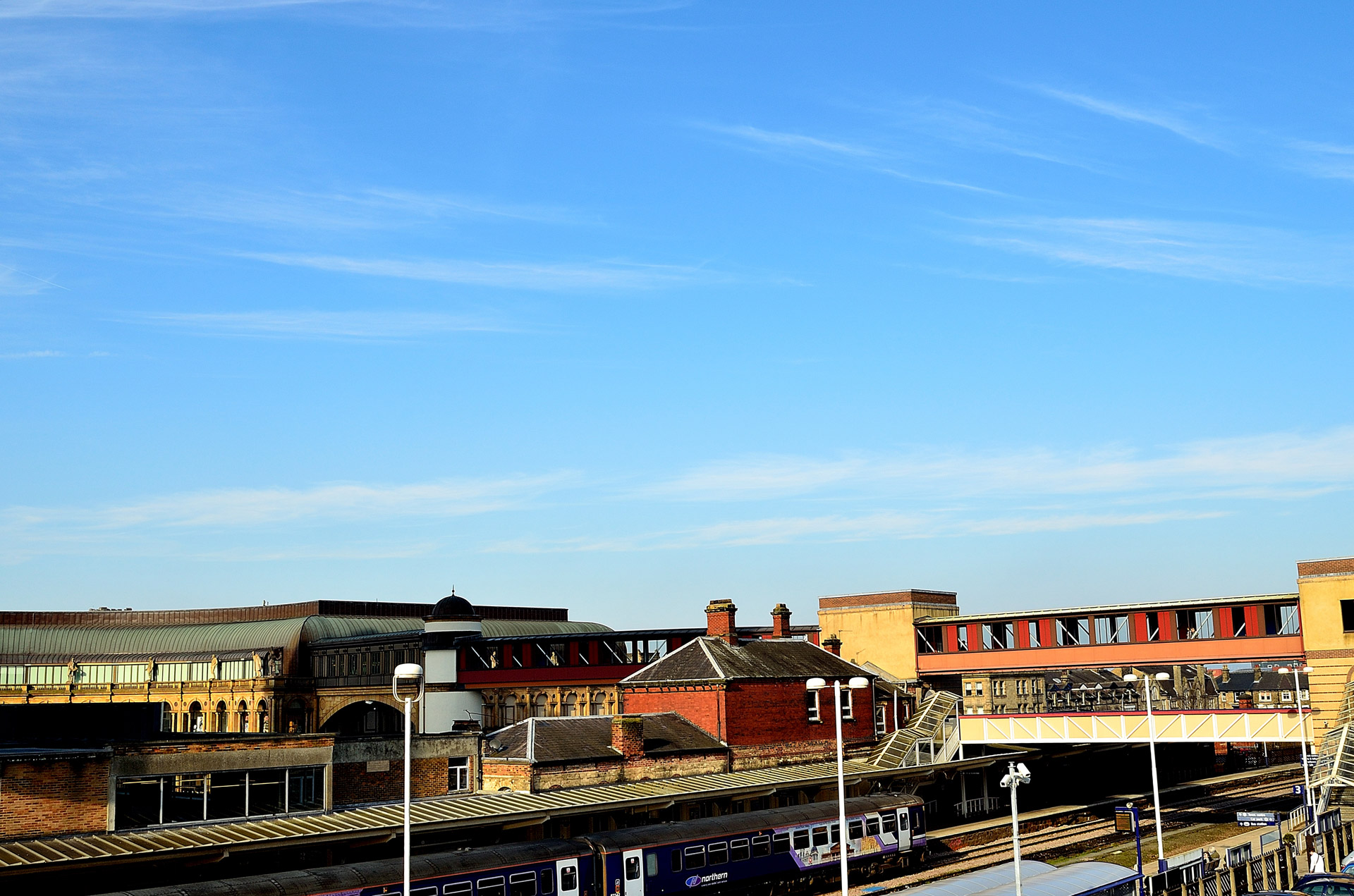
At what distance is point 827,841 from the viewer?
150ft

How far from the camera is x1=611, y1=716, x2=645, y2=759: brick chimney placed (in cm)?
4869

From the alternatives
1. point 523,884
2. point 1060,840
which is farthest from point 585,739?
point 1060,840

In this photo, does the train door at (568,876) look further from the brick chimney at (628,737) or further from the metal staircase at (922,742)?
the metal staircase at (922,742)

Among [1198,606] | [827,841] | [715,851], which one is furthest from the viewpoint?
[1198,606]

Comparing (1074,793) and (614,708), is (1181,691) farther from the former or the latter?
(614,708)

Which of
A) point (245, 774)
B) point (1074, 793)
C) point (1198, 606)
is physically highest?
point (1198, 606)

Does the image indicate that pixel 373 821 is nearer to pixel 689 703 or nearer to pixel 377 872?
pixel 377 872

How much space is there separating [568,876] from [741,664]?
2192 centimetres

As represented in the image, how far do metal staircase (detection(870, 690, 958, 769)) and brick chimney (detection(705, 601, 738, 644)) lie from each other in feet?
29.6

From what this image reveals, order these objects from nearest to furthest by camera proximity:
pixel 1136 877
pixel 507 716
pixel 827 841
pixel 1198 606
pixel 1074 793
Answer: pixel 1136 877 → pixel 827 841 → pixel 1198 606 → pixel 1074 793 → pixel 507 716

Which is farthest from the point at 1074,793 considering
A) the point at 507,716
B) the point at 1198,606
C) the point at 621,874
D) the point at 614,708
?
the point at 621,874

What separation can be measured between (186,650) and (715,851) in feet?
323

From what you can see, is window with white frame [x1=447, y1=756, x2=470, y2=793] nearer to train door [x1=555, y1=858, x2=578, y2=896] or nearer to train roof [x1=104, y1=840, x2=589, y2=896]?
train roof [x1=104, y1=840, x2=589, y2=896]

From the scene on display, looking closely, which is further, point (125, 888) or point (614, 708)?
point (614, 708)
